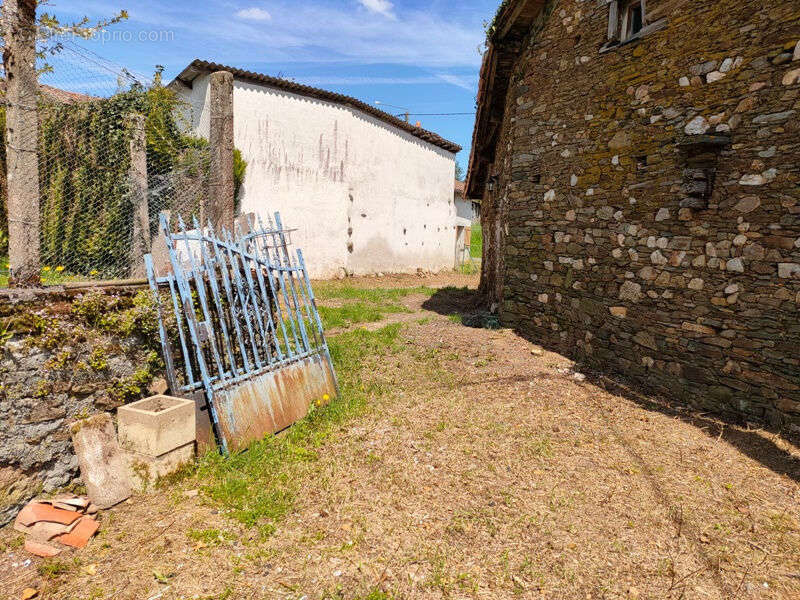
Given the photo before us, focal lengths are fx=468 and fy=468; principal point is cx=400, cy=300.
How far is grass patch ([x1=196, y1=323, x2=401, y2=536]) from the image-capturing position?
3.07 m

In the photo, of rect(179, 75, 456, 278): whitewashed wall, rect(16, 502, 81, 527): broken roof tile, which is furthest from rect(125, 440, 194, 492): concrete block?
rect(179, 75, 456, 278): whitewashed wall

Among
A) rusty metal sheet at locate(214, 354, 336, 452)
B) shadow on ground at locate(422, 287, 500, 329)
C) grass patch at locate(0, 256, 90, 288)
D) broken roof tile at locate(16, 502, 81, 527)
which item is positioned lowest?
broken roof tile at locate(16, 502, 81, 527)

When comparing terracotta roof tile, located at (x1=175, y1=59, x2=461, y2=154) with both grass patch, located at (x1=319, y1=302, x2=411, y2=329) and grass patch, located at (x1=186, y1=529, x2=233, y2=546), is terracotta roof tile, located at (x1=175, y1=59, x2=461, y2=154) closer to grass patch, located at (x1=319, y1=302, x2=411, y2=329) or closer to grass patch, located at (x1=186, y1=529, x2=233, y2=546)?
grass patch, located at (x1=319, y1=302, x2=411, y2=329)

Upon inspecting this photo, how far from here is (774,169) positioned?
4188mm

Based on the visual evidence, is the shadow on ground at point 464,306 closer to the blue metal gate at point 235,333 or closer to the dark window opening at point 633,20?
the blue metal gate at point 235,333

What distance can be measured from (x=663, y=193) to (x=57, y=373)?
226 inches

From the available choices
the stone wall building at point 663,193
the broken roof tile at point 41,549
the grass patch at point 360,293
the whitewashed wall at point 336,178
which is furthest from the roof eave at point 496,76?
the broken roof tile at point 41,549

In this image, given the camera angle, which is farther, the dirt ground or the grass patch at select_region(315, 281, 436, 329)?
the grass patch at select_region(315, 281, 436, 329)

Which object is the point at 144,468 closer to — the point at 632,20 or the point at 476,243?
the point at 632,20

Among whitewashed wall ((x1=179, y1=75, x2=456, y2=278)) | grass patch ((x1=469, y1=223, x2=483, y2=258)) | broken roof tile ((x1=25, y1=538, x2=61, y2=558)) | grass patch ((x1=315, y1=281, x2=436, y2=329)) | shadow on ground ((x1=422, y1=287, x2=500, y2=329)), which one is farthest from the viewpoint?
grass patch ((x1=469, y1=223, x2=483, y2=258))

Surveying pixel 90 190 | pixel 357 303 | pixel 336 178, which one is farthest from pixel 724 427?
pixel 336 178

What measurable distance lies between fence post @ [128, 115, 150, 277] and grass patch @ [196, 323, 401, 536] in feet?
7.37

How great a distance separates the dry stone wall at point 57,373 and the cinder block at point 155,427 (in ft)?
0.87

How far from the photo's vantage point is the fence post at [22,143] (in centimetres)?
326
